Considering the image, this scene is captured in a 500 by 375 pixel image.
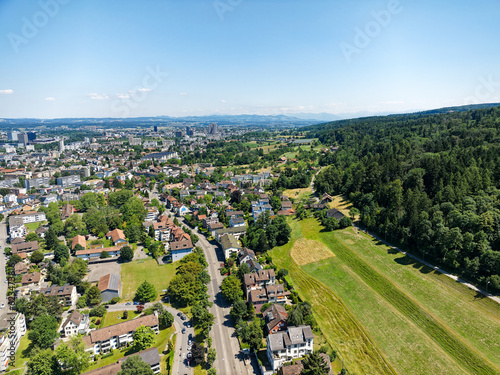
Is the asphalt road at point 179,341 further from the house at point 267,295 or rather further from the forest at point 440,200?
the forest at point 440,200

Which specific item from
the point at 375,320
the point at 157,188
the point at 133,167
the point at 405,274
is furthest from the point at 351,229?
the point at 133,167

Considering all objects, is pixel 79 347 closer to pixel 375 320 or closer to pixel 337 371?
pixel 337 371

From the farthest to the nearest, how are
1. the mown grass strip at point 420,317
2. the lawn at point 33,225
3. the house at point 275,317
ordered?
the lawn at point 33,225
the house at point 275,317
the mown grass strip at point 420,317

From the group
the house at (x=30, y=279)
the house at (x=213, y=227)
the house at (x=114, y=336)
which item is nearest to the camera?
the house at (x=114, y=336)

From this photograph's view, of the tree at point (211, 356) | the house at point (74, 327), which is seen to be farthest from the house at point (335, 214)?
the house at point (74, 327)

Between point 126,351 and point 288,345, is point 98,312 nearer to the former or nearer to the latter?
point 126,351
